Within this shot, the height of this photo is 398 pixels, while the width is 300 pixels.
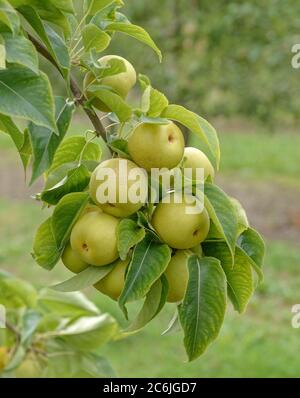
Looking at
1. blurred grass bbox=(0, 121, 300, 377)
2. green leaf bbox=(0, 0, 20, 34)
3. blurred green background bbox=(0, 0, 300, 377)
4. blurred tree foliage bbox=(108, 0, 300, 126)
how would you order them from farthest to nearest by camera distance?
blurred tree foliage bbox=(108, 0, 300, 126), blurred green background bbox=(0, 0, 300, 377), blurred grass bbox=(0, 121, 300, 377), green leaf bbox=(0, 0, 20, 34)

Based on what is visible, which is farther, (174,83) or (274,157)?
(274,157)

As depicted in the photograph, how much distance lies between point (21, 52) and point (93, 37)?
134 mm

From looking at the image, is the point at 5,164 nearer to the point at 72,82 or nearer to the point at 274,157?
the point at 274,157

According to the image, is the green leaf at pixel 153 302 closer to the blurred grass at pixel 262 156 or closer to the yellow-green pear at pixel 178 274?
the yellow-green pear at pixel 178 274

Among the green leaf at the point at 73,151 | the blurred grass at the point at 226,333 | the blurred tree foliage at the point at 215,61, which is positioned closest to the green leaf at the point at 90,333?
the green leaf at the point at 73,151

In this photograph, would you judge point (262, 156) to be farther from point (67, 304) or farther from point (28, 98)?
point (28, 98)

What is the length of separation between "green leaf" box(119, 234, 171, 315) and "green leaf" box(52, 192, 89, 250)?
75mm

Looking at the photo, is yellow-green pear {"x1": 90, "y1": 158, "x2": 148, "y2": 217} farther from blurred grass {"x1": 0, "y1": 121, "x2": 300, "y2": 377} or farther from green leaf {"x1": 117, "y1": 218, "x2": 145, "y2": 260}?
blurred grass {"x1": 0, "y1": 121, "x2": 300, "y2": 377}

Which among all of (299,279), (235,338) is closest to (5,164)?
(299,279)

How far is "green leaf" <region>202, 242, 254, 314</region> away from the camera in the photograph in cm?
81

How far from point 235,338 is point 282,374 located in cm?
51

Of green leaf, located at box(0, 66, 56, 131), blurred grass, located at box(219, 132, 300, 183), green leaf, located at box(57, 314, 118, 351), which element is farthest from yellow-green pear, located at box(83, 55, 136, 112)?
blurred grass, located at box(219, 132, 300, 183)

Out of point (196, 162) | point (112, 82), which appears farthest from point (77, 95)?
point (196, 162)
